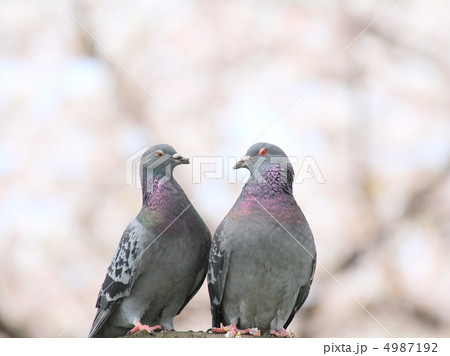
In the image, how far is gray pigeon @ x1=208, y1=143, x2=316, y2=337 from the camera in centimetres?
464

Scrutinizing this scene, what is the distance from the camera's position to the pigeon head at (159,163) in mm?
4941

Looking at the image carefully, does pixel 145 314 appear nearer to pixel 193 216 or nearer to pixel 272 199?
pixel 193 216

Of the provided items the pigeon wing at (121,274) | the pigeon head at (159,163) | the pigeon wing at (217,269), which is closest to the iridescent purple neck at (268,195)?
the pigeon wing at (217,269)

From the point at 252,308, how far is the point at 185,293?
45 centimetres

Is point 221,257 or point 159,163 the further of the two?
point 159,163

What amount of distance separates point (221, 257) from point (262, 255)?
243 mm

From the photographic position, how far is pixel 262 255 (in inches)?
182

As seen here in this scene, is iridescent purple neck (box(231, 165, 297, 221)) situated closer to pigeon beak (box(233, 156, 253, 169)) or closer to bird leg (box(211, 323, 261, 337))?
pigeon beak (box(233, 156, 253, 169))

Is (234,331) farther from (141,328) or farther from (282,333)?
(141,328)

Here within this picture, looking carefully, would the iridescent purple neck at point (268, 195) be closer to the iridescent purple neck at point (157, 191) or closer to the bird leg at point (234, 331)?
the iridescent purple neck at point (157, 191)

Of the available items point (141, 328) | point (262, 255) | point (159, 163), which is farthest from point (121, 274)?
point (262, 255)

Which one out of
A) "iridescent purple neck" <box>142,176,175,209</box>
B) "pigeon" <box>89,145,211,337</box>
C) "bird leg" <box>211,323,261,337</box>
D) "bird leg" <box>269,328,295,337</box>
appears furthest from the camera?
"iridescent purple neck" <box>142,176,175,209</box>

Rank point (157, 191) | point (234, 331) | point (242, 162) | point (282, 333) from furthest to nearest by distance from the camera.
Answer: point (157, 191) < point (242, 162) < point (282, 333) < point (234, 331)

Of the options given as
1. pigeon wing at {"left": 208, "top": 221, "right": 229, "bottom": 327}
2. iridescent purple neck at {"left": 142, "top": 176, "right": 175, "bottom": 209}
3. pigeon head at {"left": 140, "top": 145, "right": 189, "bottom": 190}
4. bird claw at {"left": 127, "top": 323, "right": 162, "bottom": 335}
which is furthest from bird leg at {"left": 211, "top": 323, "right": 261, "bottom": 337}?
pigeon head at {"left": 140, "top": 145, "right": 189, "bottom": 190}
